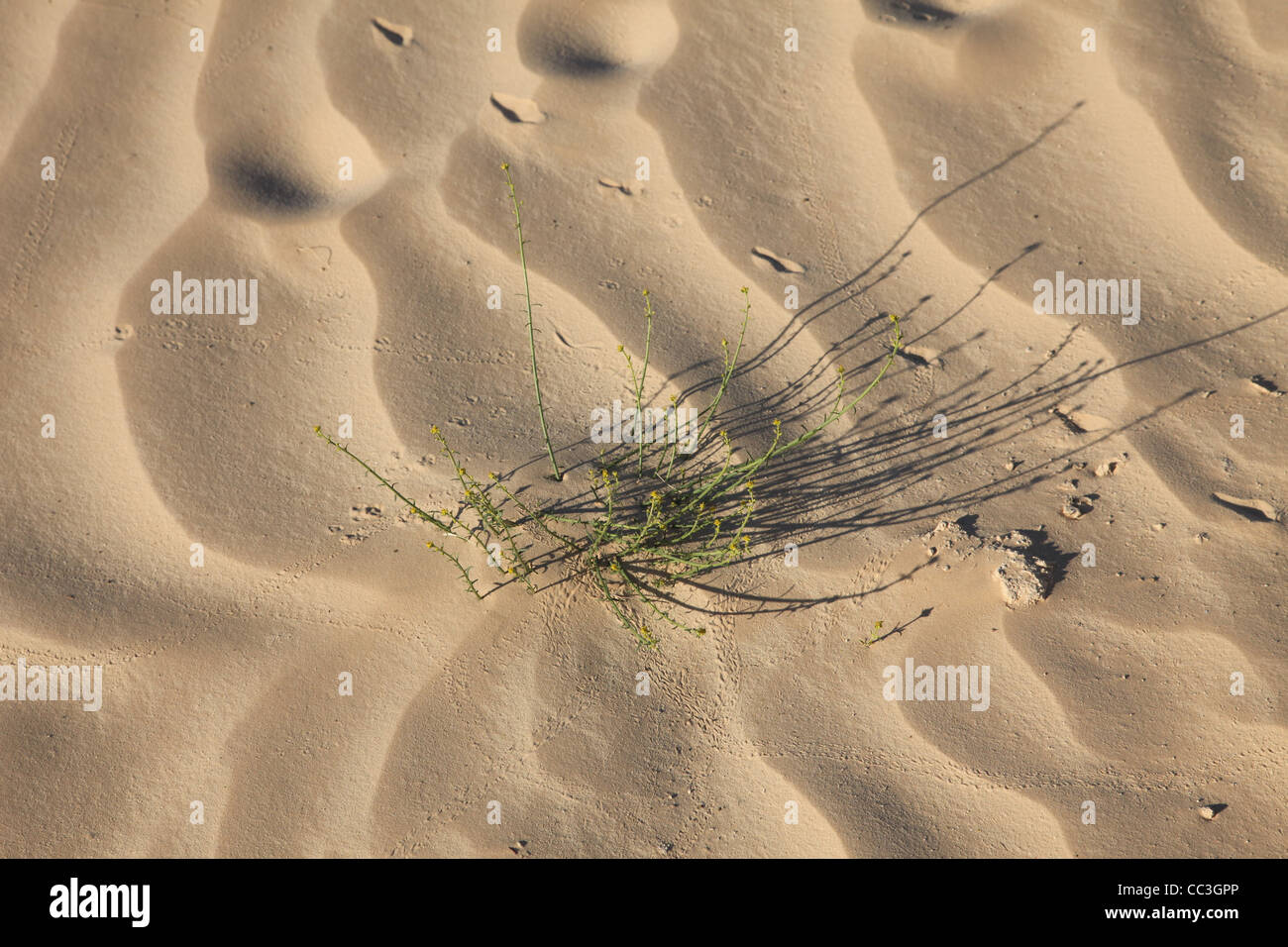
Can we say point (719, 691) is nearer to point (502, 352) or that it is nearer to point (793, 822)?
point (793, 822)

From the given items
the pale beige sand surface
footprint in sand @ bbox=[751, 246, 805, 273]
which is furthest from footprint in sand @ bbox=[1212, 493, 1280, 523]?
footprint in sand @ bbox=[751, 246, 805, 273]

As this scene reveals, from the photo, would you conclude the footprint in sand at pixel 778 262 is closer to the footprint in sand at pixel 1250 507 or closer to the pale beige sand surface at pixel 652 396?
the pale beige sand surface at pixel 652 396

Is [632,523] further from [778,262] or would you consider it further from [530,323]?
[778,262]

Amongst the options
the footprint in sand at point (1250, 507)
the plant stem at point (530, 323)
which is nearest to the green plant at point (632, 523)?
the plant stem at point (530, 323)

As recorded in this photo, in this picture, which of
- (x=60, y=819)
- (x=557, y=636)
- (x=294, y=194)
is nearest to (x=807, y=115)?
(x=294, y=194)

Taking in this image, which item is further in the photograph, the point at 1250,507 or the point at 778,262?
the point at 778,262

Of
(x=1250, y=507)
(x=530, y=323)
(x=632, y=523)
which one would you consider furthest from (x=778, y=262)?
(x=1250, y=507)
